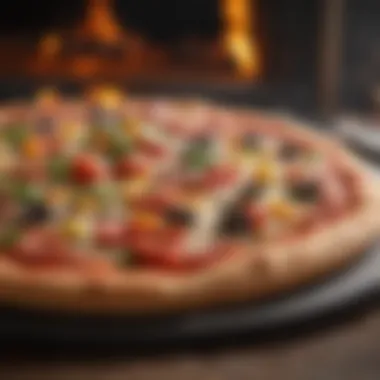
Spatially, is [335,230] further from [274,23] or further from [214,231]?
[274,23]

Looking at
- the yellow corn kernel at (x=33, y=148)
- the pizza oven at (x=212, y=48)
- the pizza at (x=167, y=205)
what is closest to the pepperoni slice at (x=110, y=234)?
the pizza at (x=167, y=205)

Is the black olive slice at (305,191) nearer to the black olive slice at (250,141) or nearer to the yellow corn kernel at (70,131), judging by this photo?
the black olive slice at (250,141)

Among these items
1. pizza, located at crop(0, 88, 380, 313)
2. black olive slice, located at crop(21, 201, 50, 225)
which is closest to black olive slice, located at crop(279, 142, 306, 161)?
pizza, located at crop(0, 88, 380, 313)

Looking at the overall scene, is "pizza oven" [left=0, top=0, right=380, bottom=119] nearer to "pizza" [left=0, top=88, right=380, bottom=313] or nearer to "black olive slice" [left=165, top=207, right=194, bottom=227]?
"pizza" [left=0, top=88, right=380, bottom=313]

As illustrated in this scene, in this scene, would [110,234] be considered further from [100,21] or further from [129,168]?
[100,21]

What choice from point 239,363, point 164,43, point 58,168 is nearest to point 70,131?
point 58,168

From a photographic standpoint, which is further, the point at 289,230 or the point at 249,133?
the point at 249,133

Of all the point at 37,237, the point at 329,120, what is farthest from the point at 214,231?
the point at 329,120
